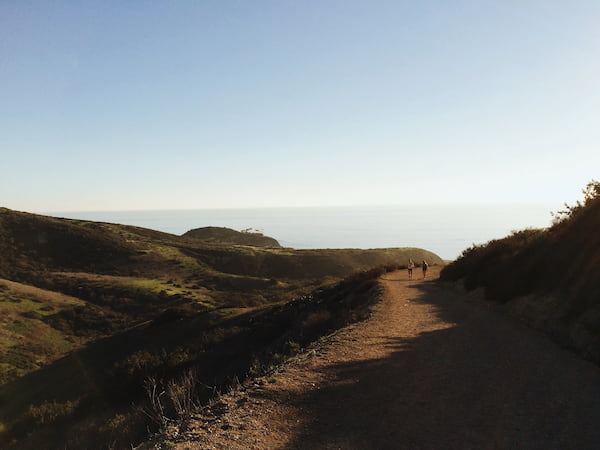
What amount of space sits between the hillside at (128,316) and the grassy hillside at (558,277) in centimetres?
705

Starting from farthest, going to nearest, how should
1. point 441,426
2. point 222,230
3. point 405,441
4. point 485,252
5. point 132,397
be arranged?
1. point 222,230
2. point 485,252
3. point 132,397
4. point 441,426
5. point 405,441

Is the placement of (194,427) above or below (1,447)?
above

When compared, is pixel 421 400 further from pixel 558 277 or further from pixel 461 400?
pixel 558 277

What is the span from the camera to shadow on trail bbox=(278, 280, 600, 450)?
6281 mm

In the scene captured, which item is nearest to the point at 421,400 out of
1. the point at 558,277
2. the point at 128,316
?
the point at 558,277

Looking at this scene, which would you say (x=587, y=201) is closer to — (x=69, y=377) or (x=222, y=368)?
(x=222, y=368)

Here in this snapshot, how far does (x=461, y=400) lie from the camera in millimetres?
7645

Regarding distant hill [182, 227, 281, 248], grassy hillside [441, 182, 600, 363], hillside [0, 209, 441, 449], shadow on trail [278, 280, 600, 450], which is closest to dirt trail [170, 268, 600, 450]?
shadow on trail [278, 280, 600, 450]

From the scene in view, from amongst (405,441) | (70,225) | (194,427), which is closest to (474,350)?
(405,441)

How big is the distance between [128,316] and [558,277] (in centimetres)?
5665

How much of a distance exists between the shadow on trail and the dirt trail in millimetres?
22

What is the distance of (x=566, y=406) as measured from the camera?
7129mm

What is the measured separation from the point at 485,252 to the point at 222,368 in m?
18.5

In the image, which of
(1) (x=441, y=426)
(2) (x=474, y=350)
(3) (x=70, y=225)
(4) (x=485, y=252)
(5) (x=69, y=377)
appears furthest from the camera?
(3) (x=70, y=225)
